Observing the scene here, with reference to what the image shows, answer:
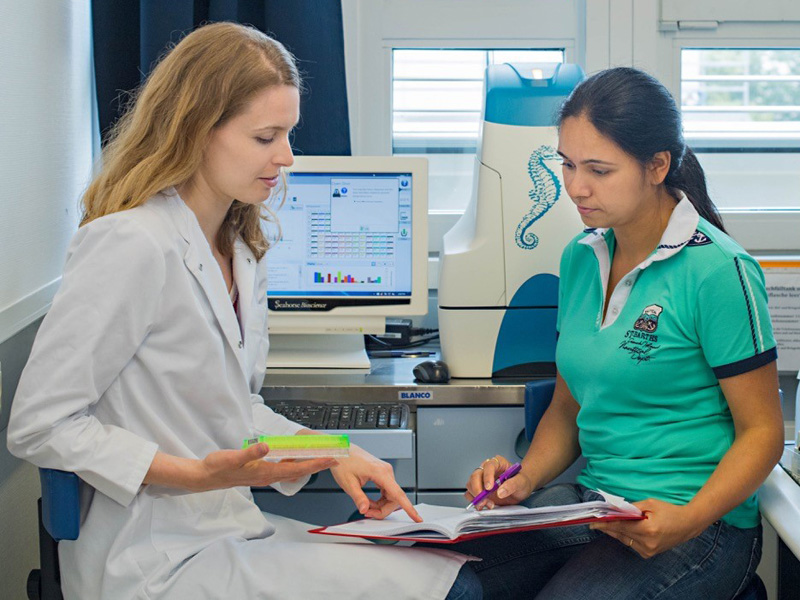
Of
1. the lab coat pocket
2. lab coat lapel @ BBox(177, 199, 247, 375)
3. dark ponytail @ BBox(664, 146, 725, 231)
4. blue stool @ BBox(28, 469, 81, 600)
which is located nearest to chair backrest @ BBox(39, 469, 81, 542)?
blue stool @ BBox(28, 469, 81, 600)

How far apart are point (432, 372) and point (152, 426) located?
756mm

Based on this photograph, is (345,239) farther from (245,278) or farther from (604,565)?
(604,565)

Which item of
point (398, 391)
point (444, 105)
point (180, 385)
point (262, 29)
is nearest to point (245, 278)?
point (180, 385)

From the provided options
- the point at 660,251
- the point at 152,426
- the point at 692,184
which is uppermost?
the point at 692,184

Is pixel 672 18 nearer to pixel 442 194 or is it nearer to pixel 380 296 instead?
pixel 442 194

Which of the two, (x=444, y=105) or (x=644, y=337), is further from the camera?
(x=444, y=105)

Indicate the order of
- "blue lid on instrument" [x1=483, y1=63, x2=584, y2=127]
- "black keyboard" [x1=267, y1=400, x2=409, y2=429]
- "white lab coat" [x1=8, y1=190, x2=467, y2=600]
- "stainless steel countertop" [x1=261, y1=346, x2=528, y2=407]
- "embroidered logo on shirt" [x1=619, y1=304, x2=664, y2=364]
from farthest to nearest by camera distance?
"blue lid on instrument" [x1=483, y1=63, x2=584, y2=127] → "stainless steel countertop" [x1=261, y1=346, x2=528, y2=407] → "black keyboard" [x1=267, y1=400, x2=409, y2=429] → "embroidered logo on shirt" [x1=619, y1=304, x2=664, y2=364] → "white lab coat" [x1=8, y1=190, x2=467, y2=600]

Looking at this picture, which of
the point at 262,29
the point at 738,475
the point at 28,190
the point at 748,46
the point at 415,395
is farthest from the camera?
the point at 748,46

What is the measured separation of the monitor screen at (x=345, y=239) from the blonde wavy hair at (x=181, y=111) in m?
0.67

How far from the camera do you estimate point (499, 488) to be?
1512mm

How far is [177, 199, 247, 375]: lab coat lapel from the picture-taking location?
1352 millimetres

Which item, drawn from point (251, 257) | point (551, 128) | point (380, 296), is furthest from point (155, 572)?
point (551, 128)

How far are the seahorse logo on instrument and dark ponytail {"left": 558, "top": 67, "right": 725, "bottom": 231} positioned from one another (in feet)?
1.38

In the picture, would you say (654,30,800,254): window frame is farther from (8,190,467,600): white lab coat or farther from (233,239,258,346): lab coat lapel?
(8,190,467,600): white lab coat
